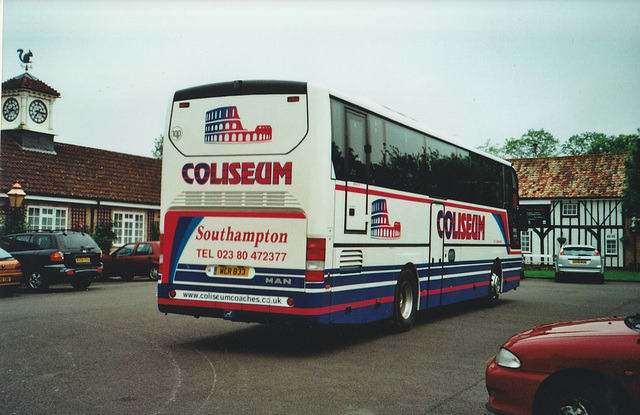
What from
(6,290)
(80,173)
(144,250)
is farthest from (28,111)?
(6,290)

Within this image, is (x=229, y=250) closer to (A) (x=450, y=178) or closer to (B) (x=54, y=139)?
(A) (x=450, y=178)

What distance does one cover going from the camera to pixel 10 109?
34500mm

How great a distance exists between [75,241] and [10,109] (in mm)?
18238

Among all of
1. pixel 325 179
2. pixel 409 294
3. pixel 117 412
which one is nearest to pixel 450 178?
pixel 409 294

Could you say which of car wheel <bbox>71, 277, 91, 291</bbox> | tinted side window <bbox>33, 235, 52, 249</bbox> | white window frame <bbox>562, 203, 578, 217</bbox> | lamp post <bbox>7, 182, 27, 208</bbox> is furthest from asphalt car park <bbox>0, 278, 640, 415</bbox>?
white window frame <bbox>562, 203, 578, 217</bbox>

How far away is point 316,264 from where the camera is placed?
27.8 ft

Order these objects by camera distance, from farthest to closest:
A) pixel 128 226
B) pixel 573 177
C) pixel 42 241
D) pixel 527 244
Answer: 1. pixel 573 177
2. pixel 527 244
3. pixel 128 226
4. pixel 42 241

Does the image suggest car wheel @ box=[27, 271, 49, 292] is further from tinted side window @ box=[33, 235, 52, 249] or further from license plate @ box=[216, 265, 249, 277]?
license plate @ box=[216, 265, 249, 277]

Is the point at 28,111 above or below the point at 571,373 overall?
above

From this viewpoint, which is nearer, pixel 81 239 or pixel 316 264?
pixel 316 264

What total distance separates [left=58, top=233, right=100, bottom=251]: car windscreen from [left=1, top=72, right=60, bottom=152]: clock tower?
1549 cm

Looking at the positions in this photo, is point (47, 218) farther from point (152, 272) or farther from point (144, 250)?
point (152, 272)

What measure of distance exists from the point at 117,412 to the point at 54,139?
32769 mm

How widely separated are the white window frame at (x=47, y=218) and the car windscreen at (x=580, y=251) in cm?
2339
